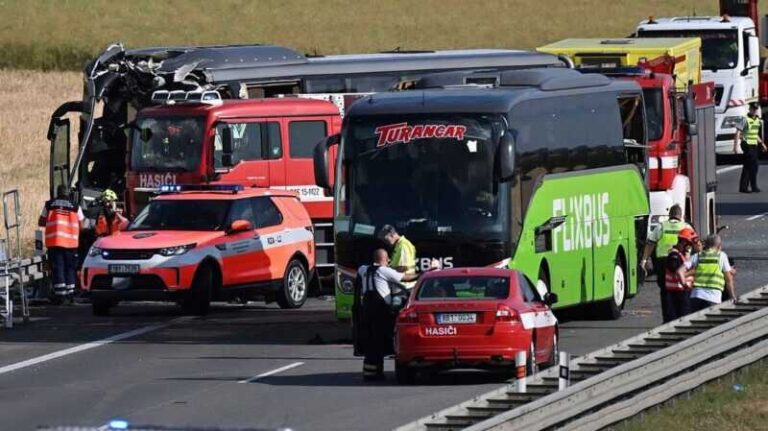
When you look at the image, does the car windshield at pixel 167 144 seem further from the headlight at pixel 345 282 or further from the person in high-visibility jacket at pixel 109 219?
the headlight at pixel 345 282

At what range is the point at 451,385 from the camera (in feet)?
66.6

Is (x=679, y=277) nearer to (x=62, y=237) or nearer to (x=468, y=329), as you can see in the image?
(x=468, y=329)

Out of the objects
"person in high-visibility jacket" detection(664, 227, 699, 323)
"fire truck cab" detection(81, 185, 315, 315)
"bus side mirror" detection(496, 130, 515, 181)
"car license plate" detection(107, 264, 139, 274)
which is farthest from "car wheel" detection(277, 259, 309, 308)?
"person in high-visibility jacket" detection(664, 227, 699, 323)

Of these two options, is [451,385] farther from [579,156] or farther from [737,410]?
[579,156]

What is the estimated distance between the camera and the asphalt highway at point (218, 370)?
18.2 metres

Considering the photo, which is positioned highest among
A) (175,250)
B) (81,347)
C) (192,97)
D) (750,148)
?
(192,97)

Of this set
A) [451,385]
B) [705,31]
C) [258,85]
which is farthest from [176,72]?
[705,31]

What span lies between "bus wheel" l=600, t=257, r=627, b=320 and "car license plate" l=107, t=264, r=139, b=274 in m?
6.47

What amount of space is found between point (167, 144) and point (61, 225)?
95.7 inches

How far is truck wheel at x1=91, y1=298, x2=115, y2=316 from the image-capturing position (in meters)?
28.4

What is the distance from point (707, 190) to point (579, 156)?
716 centimetres

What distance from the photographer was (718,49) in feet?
169

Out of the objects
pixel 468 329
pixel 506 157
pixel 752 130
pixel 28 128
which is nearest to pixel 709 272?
pixel 506 157

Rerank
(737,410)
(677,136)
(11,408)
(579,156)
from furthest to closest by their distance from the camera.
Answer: (677,136) → (579,156) → (11,408) → (737,410)
